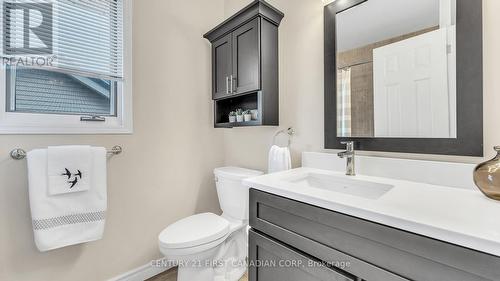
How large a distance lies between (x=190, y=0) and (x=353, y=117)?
1635mm

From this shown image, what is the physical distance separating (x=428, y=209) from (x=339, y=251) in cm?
30

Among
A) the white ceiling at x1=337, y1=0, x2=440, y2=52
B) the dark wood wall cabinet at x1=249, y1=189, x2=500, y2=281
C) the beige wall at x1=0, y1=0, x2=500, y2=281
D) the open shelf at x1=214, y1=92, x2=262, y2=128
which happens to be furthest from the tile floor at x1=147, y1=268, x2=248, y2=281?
the white ceiling at x1=337, y1=0, x2=440, y2=52

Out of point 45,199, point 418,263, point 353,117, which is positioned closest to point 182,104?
point 45,199

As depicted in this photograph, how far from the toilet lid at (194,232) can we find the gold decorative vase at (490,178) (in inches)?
48.1

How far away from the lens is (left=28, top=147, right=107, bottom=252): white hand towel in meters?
1.11

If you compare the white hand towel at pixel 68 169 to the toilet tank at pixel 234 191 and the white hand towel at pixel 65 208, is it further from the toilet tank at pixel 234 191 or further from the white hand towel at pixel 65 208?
the toilet tank at pixel 234 191

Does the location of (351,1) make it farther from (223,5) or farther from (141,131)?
(141,131)

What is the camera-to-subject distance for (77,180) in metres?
1.21

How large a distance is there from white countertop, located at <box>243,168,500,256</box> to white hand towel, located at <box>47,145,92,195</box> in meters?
1.05

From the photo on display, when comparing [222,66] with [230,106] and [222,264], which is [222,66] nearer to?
[230,106]

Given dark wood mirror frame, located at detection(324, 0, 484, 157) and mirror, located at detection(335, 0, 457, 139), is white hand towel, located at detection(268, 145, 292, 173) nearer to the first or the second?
mirror, located at detection(335, 0, 457, 139)

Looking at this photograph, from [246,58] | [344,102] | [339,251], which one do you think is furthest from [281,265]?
[246,58]

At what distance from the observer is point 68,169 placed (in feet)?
3.91

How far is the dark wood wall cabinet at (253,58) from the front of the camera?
4.66ft
